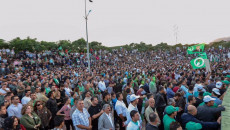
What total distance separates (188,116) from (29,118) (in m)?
3.71

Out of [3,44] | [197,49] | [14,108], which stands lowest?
[14,108]

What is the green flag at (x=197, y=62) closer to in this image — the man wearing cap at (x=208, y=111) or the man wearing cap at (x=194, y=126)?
the man wearing cap at (x=208, y=111)

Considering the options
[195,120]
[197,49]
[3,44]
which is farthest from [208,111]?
[3,44]

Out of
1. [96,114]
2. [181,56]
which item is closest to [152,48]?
[181,56]

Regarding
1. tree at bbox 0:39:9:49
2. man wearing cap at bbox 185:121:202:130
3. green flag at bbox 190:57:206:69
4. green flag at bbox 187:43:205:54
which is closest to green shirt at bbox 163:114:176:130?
man wearing cap at bbox 185:121:202:130

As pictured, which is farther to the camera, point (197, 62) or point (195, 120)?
point (197, 62)

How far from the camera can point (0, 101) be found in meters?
6.86

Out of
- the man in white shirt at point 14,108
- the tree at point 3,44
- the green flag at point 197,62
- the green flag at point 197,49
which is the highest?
the tree at point 3,44

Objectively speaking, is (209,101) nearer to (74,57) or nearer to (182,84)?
(182,84)

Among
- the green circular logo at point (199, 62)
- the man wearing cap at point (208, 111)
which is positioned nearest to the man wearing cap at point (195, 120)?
the man wearing cap at point (208, 111)

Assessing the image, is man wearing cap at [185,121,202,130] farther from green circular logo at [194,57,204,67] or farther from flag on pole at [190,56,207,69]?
green circular logo at [194,57,204,67]

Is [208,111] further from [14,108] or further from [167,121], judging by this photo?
[14,108]

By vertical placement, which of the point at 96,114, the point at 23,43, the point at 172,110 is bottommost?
the point at 96,114

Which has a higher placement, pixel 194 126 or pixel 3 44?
pixel 3 44
